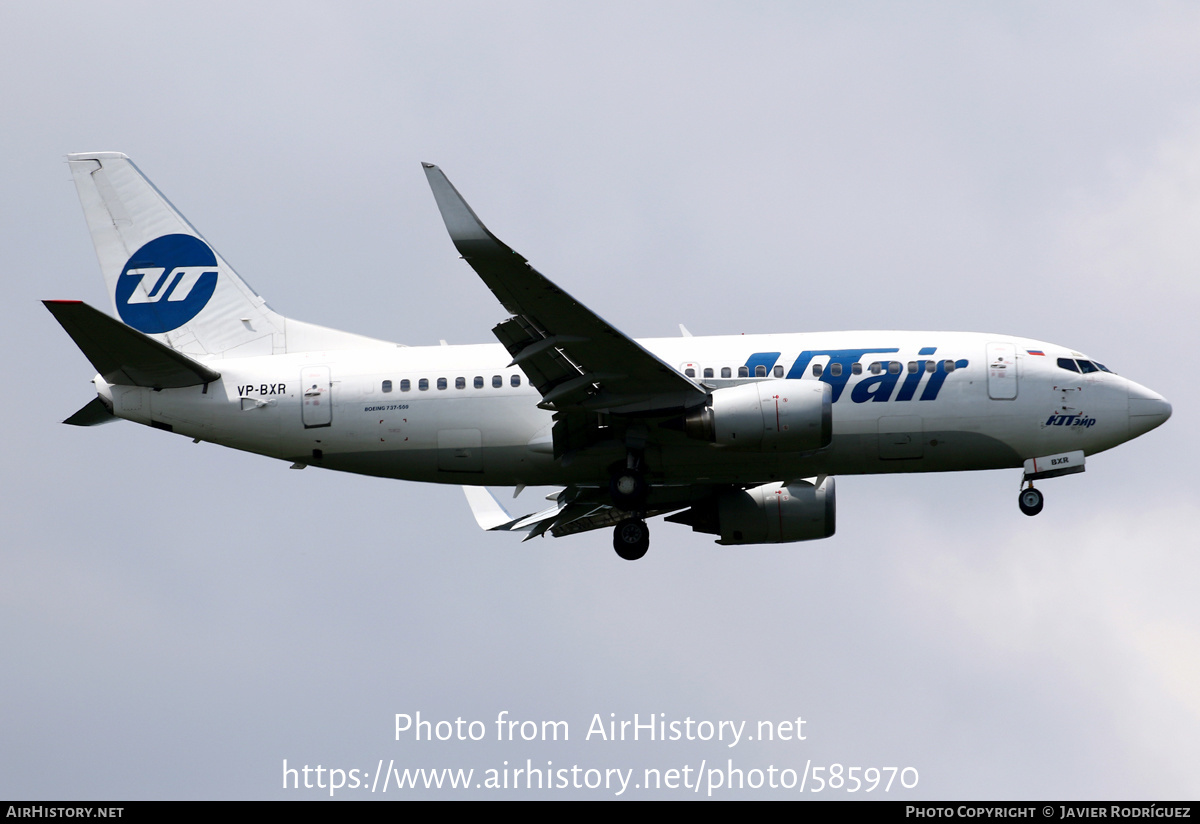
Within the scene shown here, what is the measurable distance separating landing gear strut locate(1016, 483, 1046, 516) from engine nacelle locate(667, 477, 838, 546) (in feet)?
16.9

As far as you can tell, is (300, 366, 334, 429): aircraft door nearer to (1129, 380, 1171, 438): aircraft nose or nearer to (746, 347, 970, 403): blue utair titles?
(746, 347, 970, 403): blue utair titles

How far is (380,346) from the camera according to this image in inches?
1473

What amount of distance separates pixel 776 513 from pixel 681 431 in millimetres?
5853

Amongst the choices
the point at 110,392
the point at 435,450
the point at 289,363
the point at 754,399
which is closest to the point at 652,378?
the point at 754,399

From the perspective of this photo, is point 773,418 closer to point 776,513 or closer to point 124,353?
point 776,513

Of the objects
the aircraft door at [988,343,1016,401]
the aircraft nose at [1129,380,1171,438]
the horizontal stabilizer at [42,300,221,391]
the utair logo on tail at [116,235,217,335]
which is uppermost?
the utair logo on tail at [116,235,217,335]

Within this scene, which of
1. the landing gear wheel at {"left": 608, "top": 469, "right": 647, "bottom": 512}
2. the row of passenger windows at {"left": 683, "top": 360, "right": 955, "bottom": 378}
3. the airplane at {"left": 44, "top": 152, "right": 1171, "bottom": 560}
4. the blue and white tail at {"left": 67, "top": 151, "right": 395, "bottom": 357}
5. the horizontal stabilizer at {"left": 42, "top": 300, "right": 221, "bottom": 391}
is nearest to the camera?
the horizontal stabilizer at {"left": 42, "top": 300, "right": 221, "bottom": 391}

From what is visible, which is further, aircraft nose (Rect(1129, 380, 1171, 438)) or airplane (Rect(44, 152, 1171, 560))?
aircraft nose (Rect(1129, 380, 1171, 438))

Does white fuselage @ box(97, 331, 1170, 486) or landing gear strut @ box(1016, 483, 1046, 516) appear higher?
white fuselage @ box(97, 331, 1170, 486)

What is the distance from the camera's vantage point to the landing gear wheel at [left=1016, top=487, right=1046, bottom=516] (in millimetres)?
36719

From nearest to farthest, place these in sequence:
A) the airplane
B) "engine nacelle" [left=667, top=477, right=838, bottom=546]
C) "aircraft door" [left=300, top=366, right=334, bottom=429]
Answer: the airplane
"aircraft door" [left=300, top=366, right=334, bottom=429]
"engine nacelle" [left=667, top=477, right=838, bottom=546]

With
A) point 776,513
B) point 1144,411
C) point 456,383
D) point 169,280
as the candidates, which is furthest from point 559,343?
point 1144,411

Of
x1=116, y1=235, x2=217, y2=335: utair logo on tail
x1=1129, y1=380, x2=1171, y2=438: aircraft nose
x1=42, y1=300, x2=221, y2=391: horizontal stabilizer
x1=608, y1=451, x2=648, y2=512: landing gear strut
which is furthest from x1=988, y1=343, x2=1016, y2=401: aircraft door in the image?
x1=116, y1=235, x2=217, y2=335: utair logo on tail

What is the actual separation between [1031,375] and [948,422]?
261cm
